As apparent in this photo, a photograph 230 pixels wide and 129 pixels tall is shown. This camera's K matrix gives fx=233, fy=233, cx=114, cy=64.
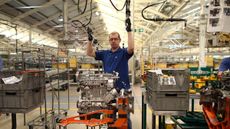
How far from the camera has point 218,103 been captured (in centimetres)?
200

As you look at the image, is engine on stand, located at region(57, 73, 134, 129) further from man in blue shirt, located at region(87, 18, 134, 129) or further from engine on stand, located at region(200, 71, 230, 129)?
engine on stand, located at region(200, 71, 230, 129)

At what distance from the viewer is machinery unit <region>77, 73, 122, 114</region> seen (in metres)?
2.16

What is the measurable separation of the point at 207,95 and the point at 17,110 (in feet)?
6.18

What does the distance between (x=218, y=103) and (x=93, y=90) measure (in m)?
1.13

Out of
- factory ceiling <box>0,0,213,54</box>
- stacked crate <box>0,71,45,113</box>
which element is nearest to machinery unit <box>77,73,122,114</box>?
stacked crate <box>0,71,45,113</box>

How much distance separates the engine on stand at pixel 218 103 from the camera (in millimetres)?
1841

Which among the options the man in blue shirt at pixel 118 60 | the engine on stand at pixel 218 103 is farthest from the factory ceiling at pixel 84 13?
the engine on stand at pixel 218 103

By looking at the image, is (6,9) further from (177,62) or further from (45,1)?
(177,62)

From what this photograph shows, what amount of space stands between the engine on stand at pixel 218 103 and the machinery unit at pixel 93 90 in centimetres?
88

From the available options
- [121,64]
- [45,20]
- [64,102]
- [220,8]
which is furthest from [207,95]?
[45,20]

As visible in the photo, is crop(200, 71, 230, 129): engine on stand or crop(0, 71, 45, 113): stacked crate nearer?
crop(200, 71, 230, 129): engine on stand

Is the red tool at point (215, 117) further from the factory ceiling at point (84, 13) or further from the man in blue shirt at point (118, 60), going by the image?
the factory ceiling at point (84, 13)

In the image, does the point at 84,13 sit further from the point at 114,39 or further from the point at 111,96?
the point at 111,96

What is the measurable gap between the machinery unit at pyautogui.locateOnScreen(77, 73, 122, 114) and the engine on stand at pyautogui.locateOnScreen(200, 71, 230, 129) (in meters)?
0.88
